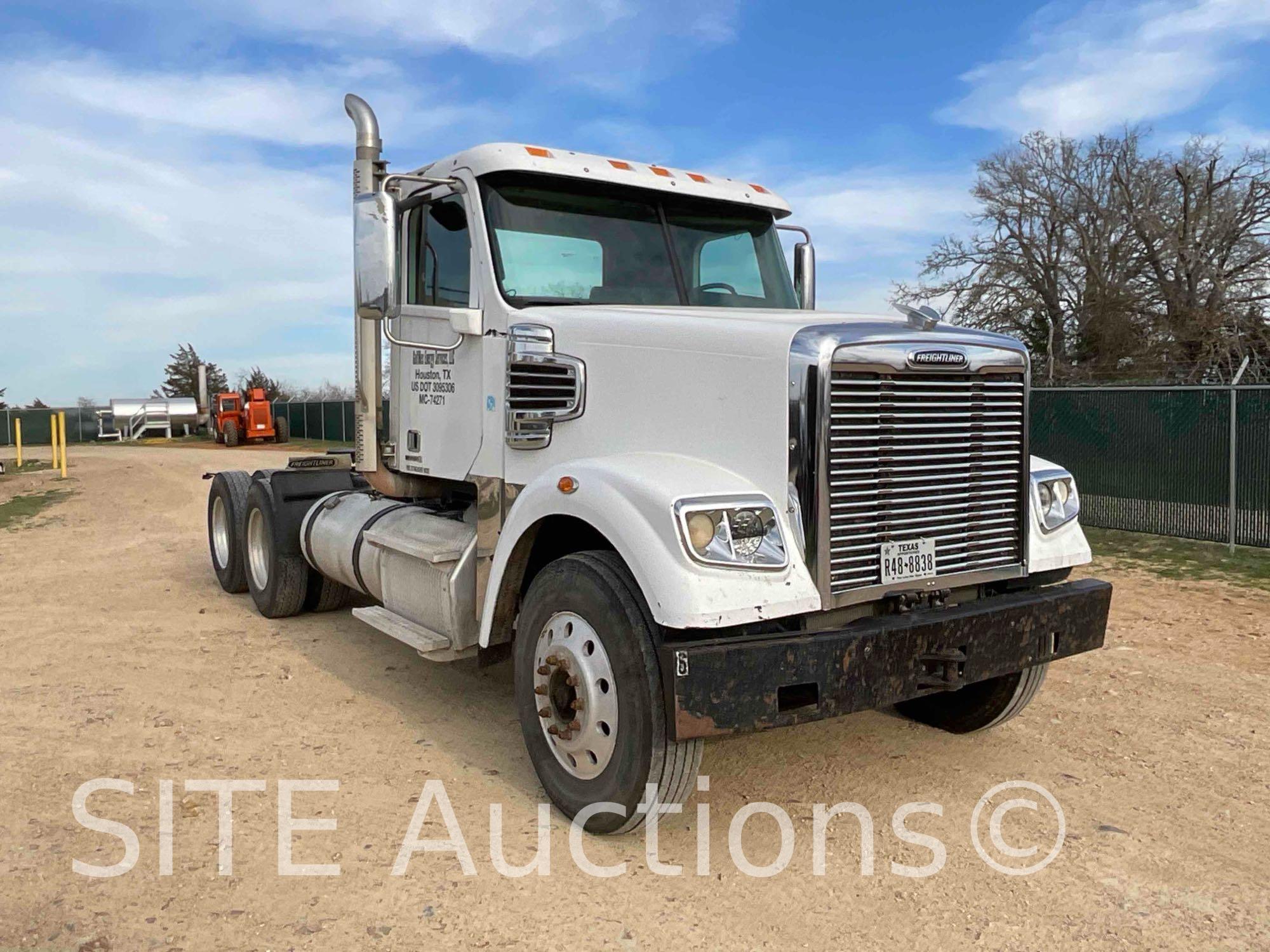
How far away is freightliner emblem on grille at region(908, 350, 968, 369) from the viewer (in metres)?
3.83

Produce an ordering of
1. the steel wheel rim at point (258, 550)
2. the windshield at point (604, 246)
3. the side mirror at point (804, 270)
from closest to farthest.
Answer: the windshield at point (604, 246)
the side mirror at point (804, 270)
the steel wheel rim at point (258, 550)

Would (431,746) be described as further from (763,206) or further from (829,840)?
(763,206)

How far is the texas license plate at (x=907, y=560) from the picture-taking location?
3.85 m

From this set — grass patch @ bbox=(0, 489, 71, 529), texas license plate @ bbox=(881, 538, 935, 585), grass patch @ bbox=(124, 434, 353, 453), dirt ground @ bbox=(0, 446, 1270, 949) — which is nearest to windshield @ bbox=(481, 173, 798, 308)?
texas license plate @ bbox=(881, 538, 935, 585)

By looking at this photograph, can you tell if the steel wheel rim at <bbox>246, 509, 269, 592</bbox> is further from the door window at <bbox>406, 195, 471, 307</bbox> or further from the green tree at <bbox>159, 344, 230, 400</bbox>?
the green tree at <bbox>159, 344, 230, 400</bbox>

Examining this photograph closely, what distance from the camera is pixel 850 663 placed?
353cm

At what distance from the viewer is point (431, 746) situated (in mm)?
4773

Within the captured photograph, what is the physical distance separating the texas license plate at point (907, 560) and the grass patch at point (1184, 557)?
6218mm

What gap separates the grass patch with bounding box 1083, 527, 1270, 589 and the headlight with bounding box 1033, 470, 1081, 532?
203 inches

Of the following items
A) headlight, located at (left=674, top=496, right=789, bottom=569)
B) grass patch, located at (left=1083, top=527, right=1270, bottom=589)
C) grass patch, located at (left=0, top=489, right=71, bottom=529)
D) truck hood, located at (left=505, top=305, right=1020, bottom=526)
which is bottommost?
grass patch, located at (left=1083, top=527, right=1270, bottom=589)

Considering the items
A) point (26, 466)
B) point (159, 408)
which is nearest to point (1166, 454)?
point (26, 466)

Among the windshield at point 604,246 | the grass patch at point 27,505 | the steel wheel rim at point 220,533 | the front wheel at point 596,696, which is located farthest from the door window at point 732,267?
the grass patch at point 27,505

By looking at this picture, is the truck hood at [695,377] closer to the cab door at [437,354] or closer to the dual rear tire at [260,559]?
the cab door at [437,354]

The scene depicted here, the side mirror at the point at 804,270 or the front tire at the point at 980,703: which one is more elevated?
the side mirror at the point at 804,270
